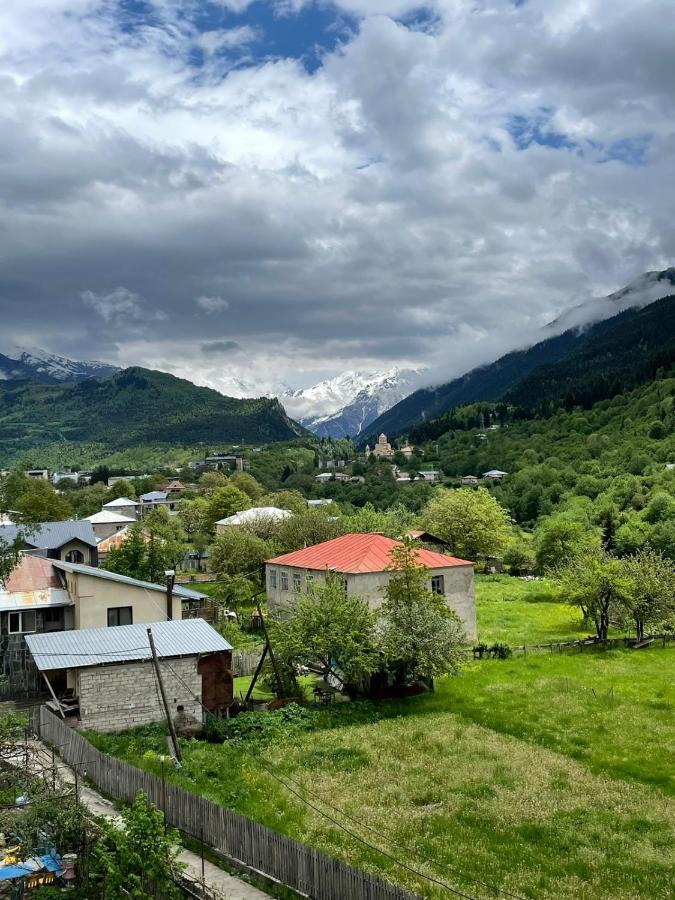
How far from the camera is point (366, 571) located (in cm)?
4403

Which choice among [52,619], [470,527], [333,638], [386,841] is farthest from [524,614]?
[386,841]

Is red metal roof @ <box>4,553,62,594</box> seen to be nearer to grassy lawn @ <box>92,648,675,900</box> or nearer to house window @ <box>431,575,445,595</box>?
grassy lawn @ <box>92,648,675,900</box>

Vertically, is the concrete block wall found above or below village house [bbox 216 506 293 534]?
below

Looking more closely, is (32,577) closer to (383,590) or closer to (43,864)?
(383,590)

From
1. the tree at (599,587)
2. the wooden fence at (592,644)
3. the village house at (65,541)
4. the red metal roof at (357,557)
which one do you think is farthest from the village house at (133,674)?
the village house at (65,541)

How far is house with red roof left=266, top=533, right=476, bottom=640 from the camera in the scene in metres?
44.5

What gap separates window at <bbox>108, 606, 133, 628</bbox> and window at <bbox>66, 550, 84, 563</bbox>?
76.1ft

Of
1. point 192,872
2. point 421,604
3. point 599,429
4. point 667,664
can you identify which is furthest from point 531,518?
point 192,872

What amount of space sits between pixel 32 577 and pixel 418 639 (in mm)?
22523

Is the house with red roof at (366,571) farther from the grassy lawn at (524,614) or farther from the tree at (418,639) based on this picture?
the tree at (418,639)

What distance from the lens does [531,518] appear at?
139 m

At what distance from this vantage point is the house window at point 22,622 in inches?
1555

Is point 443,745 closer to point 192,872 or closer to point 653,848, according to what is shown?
point 653,848

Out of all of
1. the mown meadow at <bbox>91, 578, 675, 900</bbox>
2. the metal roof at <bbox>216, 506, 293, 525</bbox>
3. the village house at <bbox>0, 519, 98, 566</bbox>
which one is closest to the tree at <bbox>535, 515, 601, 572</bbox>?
the metal roof at <bbox>216, 506, 293, 525</bbox>
